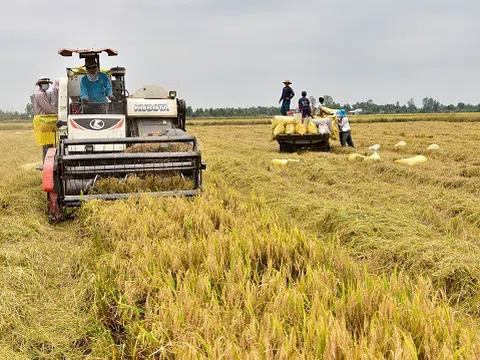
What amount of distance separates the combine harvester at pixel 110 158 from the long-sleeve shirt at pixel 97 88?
7.5 inches

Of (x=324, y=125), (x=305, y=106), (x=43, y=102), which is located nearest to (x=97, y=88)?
(x=43, y=102)

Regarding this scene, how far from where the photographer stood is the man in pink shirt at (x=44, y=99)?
9.20 meters

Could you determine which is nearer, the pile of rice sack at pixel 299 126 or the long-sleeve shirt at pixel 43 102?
the long-sleeve shirt at pixel 43 102

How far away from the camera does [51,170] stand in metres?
5.67

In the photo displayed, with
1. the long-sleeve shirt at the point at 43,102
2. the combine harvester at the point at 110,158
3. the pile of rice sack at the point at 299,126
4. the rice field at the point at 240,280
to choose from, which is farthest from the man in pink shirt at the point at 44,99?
the pile of rice sack at the point at 299,126

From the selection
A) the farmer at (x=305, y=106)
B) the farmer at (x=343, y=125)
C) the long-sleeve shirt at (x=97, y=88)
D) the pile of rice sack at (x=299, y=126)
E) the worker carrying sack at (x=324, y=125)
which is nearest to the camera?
the long-sleeve shirt at (x=97, y=88)

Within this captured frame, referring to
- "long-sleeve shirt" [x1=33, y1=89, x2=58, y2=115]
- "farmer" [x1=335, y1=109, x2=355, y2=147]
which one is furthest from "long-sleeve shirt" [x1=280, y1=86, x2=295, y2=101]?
"long-sleeve shirt" [x1=33, y1=89, x2=58, y2=115]

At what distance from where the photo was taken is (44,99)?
923 centimetres

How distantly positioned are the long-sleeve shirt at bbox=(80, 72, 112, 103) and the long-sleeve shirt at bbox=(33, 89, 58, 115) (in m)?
1.84

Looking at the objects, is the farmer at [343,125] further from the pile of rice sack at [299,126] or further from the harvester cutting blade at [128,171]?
the harvester cutting blade at [128,171]

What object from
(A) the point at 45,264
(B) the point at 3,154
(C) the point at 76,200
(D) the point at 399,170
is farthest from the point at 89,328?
(B) the point at 3,154

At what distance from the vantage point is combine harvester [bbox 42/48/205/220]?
577 cm

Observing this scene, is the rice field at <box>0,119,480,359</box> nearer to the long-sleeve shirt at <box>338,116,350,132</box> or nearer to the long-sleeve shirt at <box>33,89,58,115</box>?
the long-sleeve shirt at <box>33,89,58,115</box>

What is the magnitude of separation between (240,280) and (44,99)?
25.3ft
